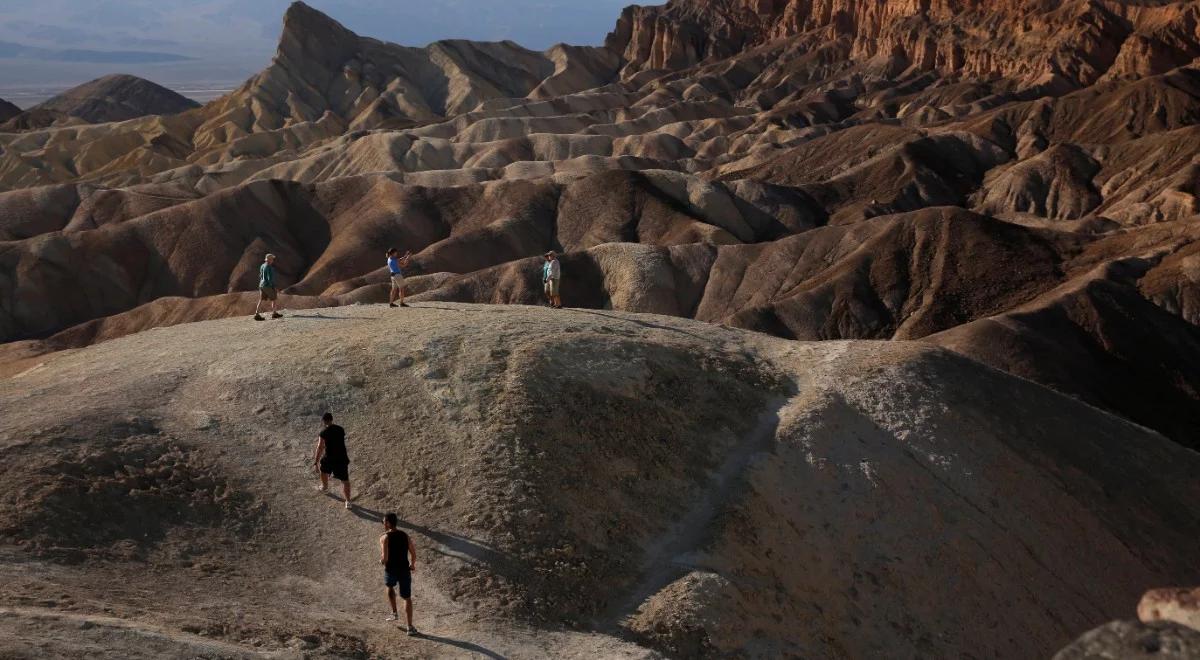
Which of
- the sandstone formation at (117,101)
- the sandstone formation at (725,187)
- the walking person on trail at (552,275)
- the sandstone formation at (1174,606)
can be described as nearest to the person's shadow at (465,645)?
the sandstone formation at (1174,606)

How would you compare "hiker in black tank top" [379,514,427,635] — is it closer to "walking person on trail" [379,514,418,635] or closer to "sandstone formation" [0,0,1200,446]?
"walking person on trail" [379,514,418,635]

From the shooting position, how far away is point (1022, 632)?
1909cm

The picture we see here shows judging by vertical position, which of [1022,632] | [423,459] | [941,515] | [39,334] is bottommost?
[39,334]

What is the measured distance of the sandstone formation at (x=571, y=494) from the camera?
49.8ft

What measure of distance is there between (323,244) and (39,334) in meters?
18.4

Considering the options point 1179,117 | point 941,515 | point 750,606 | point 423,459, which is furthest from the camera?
point 1179,117

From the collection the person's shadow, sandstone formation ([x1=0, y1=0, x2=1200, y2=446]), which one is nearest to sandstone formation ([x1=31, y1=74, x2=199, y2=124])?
sandstone formation ([x1=0, y1=0, x2=1200, y2=446])

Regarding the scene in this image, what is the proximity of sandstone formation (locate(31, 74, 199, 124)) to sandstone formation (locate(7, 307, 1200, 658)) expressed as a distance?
163940 millimetres

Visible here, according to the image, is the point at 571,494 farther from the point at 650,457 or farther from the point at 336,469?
the point at 336,469

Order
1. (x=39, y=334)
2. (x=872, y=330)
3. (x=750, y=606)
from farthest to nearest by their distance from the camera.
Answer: (x=39, y=334) < (x=872, y=330) < (x=750, y=606)

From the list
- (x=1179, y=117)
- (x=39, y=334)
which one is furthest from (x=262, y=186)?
(x=1179, y=117)

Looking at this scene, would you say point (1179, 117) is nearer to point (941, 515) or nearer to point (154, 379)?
point (941, 515)

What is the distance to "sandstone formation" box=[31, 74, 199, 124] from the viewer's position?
171m

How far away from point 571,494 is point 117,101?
7064 inches
